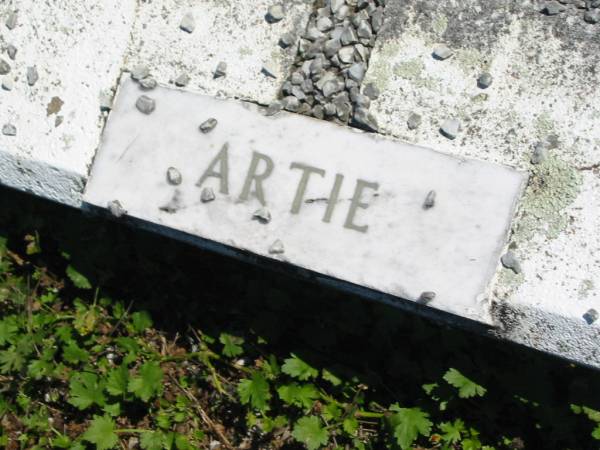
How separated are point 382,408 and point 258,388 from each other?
0.41 metres

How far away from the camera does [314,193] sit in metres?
2.12

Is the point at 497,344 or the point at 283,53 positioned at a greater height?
the point at 283,53

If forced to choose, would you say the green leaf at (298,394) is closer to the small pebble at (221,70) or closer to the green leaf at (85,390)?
the green leaf at (85,390)

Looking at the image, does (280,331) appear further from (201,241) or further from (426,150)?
(426,150)

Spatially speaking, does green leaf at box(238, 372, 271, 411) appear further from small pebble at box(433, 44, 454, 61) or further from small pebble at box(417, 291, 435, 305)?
small pebble at box(433, 44, 454, 61)

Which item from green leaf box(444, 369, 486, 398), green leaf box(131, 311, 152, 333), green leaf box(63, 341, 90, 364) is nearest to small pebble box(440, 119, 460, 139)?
green leaf box(444, 369, 486, 398)

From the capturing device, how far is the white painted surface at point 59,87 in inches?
90.5

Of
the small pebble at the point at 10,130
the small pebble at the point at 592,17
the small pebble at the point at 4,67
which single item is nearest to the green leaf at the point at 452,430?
the small pebble at the point at 592,17

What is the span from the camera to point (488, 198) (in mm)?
2035

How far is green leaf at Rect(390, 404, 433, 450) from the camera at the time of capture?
2301 millimetres

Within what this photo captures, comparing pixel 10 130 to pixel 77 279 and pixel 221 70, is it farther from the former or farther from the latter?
pixel 221 70

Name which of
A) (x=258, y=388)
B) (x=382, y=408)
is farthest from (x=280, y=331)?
(x=382, y=408)

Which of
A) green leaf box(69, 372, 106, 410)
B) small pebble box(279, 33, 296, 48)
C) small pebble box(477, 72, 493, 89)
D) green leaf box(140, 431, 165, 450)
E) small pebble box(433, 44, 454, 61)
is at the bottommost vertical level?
green leaf box(140, 431, 165, 450)

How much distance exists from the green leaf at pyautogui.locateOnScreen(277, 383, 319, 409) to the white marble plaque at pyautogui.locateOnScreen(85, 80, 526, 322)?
0.50 meters
